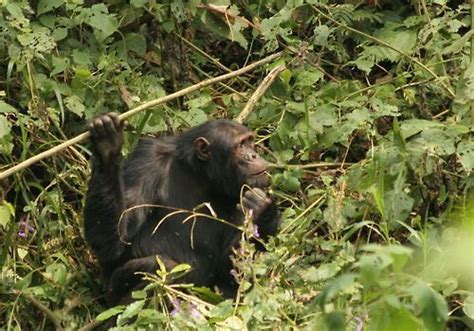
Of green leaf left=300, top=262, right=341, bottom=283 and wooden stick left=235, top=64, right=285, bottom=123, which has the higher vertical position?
green leaf left=300, top=262, right=341, bottom=283

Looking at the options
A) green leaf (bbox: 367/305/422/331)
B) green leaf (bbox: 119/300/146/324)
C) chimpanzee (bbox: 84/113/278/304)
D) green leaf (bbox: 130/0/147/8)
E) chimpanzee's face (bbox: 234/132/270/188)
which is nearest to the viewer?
green leaf (bbox: 367/305/422/331)

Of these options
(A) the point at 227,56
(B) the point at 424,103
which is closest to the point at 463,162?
(B) the point at 424,103

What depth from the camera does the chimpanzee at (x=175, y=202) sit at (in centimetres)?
604

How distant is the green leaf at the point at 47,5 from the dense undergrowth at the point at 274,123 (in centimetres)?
1

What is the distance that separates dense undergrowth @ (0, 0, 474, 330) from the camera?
5.61 metres

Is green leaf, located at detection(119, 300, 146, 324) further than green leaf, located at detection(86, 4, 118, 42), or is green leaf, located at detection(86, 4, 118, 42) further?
green leaf, located at detection(86, 4, 118, 42)

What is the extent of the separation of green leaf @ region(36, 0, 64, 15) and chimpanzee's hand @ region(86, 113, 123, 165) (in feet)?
5.41

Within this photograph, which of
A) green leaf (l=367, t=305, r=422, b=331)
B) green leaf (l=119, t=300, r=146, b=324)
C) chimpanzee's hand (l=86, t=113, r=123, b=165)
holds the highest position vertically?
green leaf (l=367, t=305, r=422, b=331)

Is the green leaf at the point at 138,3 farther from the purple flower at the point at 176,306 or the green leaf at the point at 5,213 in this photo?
the purple flower at the point at 176,306

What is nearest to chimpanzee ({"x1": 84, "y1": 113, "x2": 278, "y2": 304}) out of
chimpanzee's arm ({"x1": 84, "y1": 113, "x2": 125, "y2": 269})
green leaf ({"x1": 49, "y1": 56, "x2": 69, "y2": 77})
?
chimpanzee's arm ({"x1": 84, "y1": 113, "x2": 125, "y2": 269})

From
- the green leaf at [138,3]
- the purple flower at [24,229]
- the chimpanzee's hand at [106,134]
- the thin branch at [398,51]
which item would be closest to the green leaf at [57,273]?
the purple flower at [24,229]

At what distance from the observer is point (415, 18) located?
756 cm

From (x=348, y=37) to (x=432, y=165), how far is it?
2.21 metres

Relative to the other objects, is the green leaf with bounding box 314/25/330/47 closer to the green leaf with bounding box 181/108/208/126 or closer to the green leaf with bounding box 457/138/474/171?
the green leaf with bounding box 181/108/208/126
